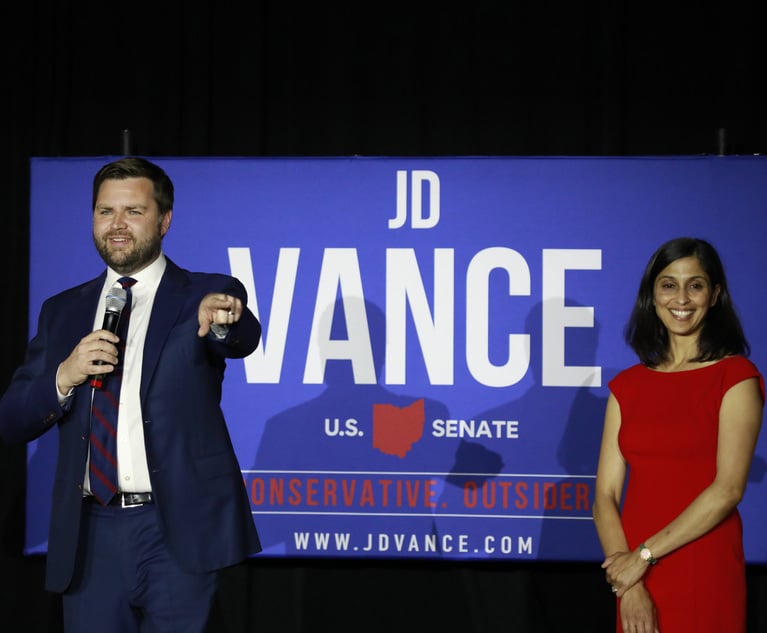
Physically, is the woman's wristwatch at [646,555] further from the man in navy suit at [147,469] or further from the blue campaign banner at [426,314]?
the blue campaign banner at [426,314]

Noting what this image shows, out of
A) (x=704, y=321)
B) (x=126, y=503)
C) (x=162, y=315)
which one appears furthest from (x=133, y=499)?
(x=704, y=321)

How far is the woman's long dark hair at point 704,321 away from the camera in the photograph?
214cm

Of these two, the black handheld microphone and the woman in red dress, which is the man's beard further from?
the woman in red dress

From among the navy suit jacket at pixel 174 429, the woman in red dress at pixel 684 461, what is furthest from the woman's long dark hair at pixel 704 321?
the navy suit jacket at pixel 174 429

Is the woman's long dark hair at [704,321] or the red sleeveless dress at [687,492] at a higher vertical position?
the woman's long dark hair at [704,321]

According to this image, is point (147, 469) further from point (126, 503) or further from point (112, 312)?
point (112, 312)

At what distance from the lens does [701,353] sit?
7.01ft

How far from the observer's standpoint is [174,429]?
204 centimetres

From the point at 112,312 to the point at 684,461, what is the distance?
133cm

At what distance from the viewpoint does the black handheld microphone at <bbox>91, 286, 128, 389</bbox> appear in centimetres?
197

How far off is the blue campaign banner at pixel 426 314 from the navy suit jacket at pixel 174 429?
3.85 feet
